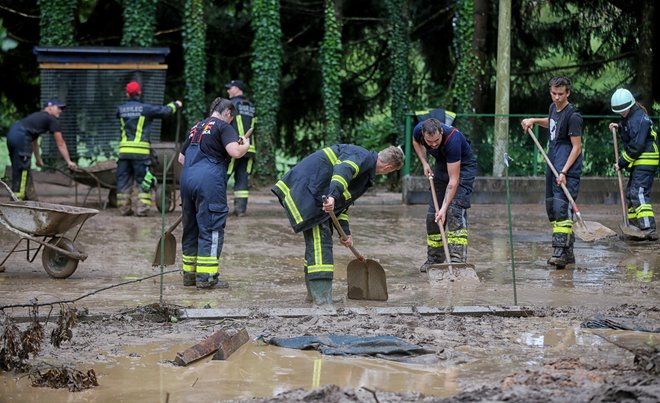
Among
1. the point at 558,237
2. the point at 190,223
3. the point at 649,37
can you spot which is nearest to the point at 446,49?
the point at 649,37

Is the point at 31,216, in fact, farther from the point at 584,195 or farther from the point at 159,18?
the point at 159,18

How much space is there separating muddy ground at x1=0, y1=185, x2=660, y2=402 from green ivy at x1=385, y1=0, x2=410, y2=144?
10225mm

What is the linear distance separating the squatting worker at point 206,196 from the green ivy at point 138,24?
11978 millimetres

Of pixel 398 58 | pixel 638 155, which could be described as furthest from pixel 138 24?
pixel 638 155

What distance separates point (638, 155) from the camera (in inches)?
502

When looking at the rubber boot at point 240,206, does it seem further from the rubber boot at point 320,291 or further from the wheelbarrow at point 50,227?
the rubber boot at point 320,291

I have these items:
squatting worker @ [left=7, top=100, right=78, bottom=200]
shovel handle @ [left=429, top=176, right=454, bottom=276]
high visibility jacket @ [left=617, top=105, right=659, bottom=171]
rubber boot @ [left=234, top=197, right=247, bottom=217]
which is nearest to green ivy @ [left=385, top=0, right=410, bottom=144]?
rubber boot @ [left=234, top=197, right=247, bottom=217]

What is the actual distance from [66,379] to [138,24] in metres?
16.0

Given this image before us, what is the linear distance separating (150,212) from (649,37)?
1058cm

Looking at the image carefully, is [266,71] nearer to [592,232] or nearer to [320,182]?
[592,232]

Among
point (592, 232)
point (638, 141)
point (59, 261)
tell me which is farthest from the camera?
point (638, 141)

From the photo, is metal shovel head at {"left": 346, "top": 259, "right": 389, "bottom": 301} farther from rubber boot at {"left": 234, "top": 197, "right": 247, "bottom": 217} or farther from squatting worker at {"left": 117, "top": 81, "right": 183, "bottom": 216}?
squatting worker at {"left": 117, "top": 81, "right": 183, "bottom": 216}

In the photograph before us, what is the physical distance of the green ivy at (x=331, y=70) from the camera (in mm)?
21688

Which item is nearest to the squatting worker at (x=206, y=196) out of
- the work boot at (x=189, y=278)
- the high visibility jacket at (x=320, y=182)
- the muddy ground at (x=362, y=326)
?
the work boot at (x=189, y=278)
